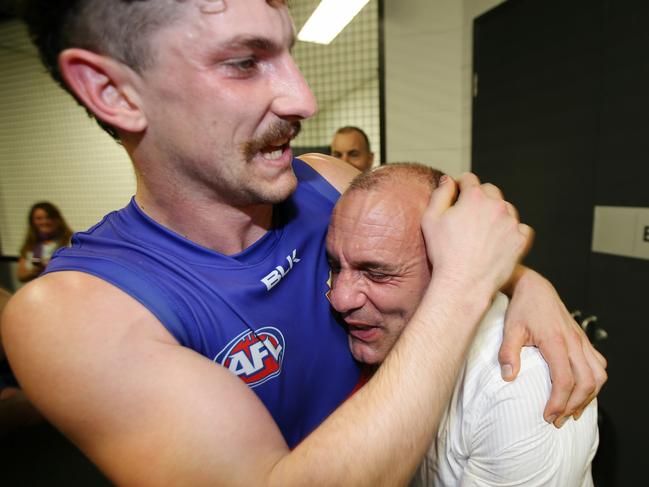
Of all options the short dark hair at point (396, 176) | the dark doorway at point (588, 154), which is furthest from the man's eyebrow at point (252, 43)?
the dark doorway at point (588, 154)

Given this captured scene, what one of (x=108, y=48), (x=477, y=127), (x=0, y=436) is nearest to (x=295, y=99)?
(x=108, y=48)

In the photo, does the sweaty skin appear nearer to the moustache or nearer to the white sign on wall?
the moustache

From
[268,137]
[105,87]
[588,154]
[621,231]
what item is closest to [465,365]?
[268,137]

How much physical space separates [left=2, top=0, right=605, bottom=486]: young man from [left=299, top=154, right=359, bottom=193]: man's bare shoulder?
0.26 metres

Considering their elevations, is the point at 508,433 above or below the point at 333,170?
below

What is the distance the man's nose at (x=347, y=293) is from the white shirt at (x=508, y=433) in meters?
0.27

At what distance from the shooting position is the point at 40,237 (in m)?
3.58

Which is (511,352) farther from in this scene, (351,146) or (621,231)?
(351,146)

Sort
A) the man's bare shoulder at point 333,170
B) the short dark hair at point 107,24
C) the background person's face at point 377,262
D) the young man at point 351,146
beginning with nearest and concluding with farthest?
the short dark hair at point 107,24
the background person's face at point 377,262
the man's bare shoulder at point 333,170
the young man at point 351,146

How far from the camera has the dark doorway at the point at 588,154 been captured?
1.58 metres

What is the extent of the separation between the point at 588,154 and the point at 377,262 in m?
1.37

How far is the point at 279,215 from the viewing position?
102 centimetres

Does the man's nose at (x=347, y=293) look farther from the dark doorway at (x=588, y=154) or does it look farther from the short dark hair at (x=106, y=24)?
the dark doorway at (x=588, y=154)

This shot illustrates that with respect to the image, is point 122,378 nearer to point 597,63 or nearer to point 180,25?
point 180,25
